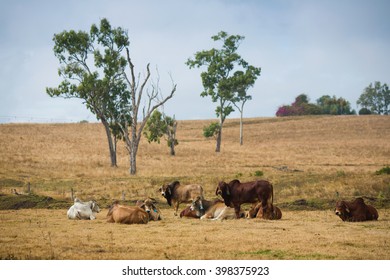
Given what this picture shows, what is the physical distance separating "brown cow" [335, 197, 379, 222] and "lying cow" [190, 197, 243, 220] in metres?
3.70

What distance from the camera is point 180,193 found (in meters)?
24.3

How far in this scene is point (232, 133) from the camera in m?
100

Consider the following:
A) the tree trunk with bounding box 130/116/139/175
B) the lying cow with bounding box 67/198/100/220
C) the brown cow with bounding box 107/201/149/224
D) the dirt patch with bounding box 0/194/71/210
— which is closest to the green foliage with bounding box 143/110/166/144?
the tree trunk with bounding box 130/116/139/175

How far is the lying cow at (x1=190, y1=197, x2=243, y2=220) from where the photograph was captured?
21.2 meters

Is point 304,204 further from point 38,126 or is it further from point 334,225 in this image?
point 38,126

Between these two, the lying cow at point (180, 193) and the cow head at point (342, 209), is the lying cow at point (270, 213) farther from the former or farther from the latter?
the lying cow at point (180, 193)

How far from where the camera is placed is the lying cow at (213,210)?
69.5ft

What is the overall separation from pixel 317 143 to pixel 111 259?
72841 millimetres

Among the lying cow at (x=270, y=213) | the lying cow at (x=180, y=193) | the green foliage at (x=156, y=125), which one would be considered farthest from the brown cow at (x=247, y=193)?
the green foliage at (x=156, y=125)

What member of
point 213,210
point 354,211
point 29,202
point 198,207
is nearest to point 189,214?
point 198,207

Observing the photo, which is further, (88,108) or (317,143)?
(317,143)

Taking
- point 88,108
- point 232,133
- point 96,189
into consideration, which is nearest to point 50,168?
point 88,108

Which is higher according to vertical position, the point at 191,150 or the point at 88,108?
the point at 88,108

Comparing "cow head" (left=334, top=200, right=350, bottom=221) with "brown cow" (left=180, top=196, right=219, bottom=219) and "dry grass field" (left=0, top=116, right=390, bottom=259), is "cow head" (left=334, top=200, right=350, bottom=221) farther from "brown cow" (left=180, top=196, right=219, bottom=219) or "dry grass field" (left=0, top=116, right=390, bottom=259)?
"brown cow" (left=180, top=196, right=219, bottom=219)
